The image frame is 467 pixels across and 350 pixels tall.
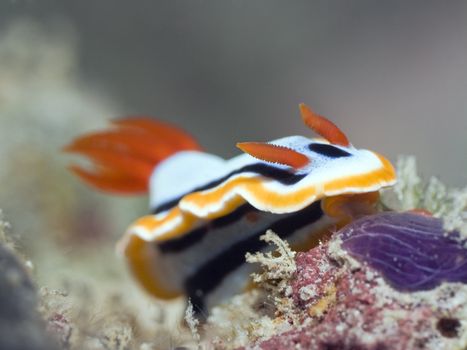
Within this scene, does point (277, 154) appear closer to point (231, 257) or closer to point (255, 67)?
point (231, 257)

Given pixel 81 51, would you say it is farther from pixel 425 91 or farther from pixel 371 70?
pixel 425 91

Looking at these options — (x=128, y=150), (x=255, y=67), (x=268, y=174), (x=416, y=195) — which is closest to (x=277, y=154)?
(x=268, y=174)

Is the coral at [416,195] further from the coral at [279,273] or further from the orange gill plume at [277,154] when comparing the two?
the coral at [279,273]

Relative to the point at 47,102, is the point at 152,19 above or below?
above

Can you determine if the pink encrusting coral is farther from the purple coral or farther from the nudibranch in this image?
the nudibranch

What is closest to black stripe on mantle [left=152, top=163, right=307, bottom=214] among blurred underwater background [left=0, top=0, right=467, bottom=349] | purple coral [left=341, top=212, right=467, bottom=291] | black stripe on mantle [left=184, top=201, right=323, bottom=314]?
black stripe on mantle [left=184, top=201, right=323, bottom=314]

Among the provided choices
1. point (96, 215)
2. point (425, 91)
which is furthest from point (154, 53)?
point (425, 91)

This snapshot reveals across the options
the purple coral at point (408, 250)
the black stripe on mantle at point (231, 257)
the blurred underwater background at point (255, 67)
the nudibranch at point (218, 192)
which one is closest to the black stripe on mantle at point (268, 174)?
the nudibranch at point (218, 192)
